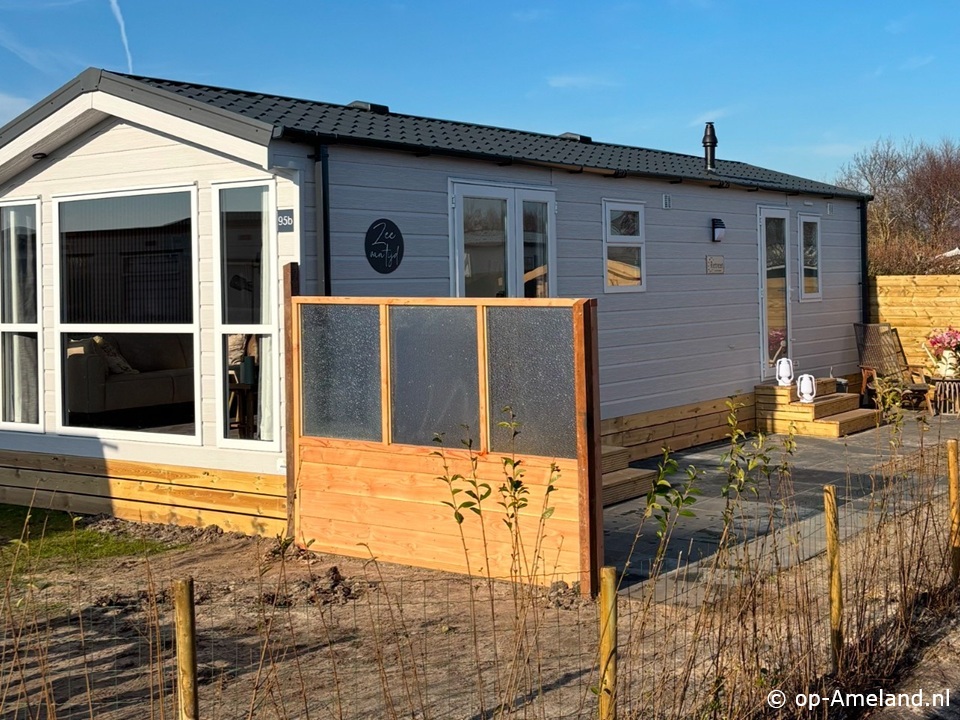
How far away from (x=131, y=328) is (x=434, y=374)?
288cm

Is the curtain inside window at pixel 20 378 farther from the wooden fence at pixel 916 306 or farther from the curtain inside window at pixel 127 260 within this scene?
the wooden fence at pixel 916 306

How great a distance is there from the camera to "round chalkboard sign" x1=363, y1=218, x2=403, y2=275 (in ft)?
26.7

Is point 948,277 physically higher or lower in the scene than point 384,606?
higher

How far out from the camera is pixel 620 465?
9391mm

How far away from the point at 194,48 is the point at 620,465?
23.0 meters

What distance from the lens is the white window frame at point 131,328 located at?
8.16m

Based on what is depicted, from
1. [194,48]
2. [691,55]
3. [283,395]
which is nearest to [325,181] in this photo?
[283,395]

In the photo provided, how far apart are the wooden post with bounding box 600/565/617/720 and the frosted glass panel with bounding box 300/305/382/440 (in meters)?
3.94

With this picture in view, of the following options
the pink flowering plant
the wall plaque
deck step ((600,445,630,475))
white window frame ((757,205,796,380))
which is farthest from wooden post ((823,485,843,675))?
the pink flowering plant

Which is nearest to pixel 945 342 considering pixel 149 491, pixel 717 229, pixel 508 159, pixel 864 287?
pixel 864 287

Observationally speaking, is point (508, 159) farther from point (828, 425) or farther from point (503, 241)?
point (828, 425)

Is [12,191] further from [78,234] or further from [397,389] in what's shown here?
[397,389]

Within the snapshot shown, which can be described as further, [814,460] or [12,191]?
[814,460]

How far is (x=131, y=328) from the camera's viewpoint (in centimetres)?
852
